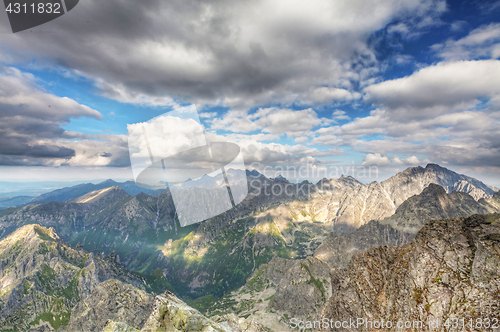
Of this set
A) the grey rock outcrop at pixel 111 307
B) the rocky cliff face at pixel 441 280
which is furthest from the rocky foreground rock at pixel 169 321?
the grey rock outcrop at pixel 111 307

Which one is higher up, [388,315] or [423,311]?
[423,311]

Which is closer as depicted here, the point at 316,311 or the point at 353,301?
the point at 353,301

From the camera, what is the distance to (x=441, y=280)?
1042 inches

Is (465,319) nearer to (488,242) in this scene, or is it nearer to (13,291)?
(488,242)

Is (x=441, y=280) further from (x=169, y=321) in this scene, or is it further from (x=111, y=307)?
(x=111, y=307)

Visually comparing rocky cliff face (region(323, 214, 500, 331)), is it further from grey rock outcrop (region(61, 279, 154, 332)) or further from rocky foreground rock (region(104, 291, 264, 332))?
grey rock outcrop (region(61, 279, 154, 332))

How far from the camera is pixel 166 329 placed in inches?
733

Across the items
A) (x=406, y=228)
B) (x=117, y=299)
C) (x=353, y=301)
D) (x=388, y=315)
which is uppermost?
(x=388, y=315)

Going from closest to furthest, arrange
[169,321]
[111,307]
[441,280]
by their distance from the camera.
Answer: [169,321] < [441,280] < [111,307]

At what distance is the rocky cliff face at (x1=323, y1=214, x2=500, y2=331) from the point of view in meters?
23.2

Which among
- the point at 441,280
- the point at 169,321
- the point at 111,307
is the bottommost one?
the point at 111,307

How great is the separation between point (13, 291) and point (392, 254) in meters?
A: 276

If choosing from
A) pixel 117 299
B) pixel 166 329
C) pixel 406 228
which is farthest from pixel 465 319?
pixel 406 228

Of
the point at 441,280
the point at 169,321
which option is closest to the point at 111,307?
the point at 169,321
